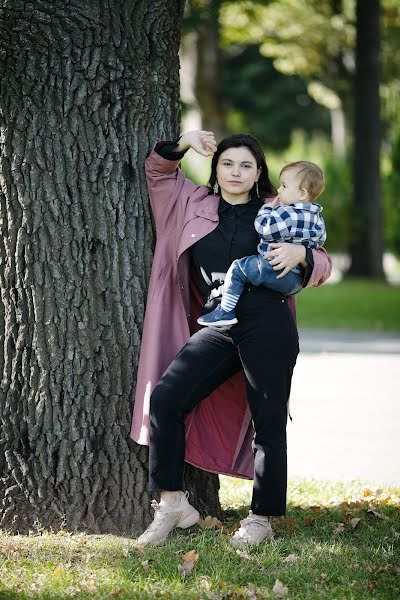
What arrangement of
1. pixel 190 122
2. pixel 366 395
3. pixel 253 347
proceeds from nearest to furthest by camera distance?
1. pixel 253 347
2. pixel 366 395
3. pixel 190 122

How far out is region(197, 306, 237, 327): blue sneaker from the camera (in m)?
4.48

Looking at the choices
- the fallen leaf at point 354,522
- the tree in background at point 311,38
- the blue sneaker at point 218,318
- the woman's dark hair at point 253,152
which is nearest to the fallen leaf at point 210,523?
the fallen leaf at point 354,522

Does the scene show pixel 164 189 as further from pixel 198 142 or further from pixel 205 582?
pixel 205 582

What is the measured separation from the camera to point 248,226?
4.74 m

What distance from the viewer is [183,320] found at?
190 inches

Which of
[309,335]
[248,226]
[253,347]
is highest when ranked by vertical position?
[248,226]

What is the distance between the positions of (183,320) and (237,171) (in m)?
0.79

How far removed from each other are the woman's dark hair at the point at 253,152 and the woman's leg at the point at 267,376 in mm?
632

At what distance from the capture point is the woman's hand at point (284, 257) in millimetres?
4469

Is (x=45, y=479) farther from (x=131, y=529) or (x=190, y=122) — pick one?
(x=190, y=122)

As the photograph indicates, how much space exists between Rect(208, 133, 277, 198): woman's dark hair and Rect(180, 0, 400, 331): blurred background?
10.0 metres

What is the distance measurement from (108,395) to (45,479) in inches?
20.4

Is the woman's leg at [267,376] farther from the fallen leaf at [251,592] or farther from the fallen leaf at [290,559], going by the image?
the fallen leaf at [251,592]

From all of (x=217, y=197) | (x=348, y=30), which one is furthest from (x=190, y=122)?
(x=217, y=197)
